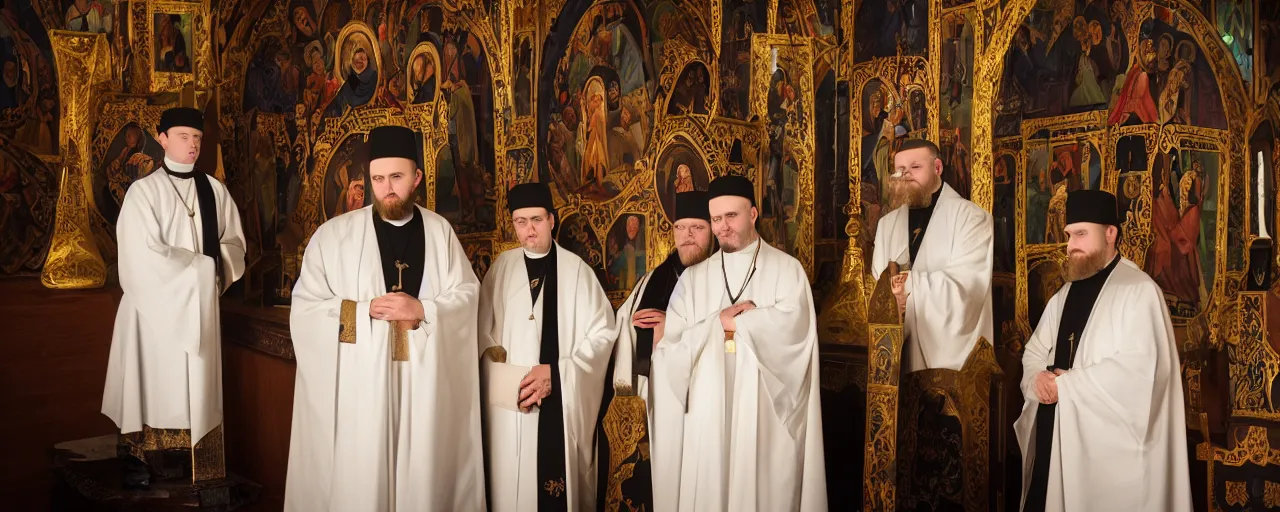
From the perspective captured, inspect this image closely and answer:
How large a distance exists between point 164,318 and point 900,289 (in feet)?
18.3

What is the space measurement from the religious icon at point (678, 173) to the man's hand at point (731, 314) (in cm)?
137

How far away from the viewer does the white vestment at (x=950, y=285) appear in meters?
7.20

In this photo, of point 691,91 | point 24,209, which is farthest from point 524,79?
point 24,209

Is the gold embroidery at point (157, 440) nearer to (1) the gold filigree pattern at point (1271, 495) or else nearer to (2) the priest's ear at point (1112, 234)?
(2) the priest's ear at point (1112, 234)

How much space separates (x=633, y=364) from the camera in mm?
8219

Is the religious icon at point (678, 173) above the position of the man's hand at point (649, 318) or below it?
above

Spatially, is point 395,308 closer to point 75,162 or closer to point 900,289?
point 900,289

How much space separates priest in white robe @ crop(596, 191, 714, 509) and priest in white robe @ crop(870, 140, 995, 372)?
1.34 m

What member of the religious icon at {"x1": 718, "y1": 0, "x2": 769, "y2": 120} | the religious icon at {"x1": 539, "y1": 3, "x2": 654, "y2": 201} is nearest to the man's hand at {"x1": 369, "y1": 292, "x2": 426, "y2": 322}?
the religious icon at {"x1": 539, "y1": 3, "x2": 654, "y2": 201}

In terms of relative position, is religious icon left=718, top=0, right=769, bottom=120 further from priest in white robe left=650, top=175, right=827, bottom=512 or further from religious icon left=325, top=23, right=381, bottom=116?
religious icon left=325, top=23, right=381, bottom=116

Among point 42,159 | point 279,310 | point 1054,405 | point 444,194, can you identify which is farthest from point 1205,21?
point 42,159

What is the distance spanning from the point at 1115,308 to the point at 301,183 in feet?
24.4

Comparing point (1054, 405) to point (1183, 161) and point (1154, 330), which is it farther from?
point (1183, 161)

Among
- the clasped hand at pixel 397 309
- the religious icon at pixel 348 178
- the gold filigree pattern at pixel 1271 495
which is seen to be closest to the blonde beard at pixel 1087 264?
the gold filigree pattern at pixel 1271 495
